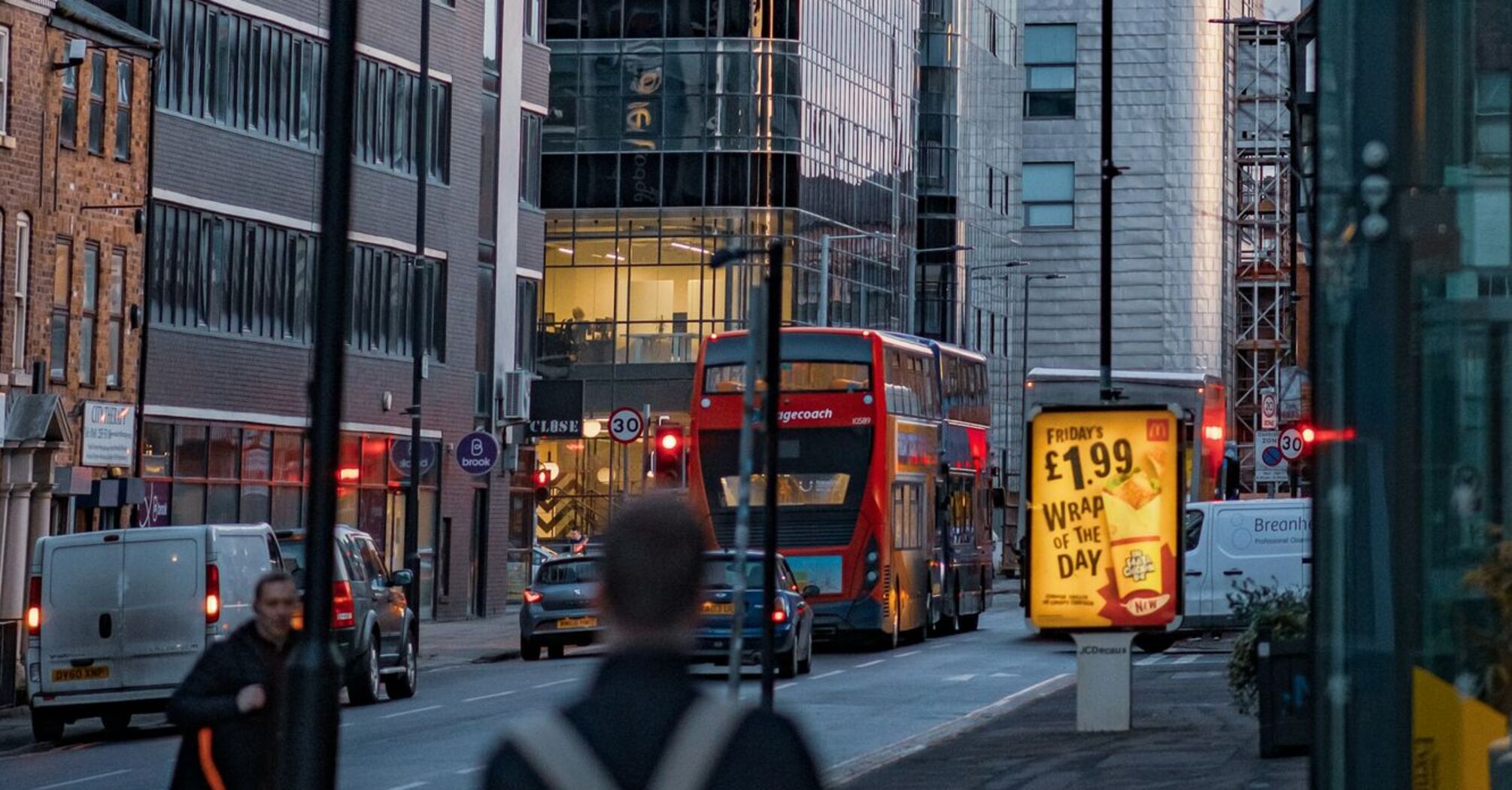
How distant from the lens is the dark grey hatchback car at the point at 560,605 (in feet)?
119

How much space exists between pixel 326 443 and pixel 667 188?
66478mm

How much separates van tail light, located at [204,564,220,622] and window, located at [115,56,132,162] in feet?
56.5

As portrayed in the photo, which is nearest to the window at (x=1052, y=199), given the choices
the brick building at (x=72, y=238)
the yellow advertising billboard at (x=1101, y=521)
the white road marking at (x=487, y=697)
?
the brick building at (x=72, y=238)

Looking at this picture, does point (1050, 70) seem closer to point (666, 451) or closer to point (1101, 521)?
point (666, 451)

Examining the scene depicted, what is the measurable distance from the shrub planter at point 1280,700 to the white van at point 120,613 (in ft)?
32.7

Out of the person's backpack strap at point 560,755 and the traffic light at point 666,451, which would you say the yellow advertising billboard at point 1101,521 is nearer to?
the traffic light at point 666,451

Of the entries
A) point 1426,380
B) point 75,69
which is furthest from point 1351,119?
point 75,69

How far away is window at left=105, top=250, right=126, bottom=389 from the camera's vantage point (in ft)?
133

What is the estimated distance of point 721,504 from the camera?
3806cm

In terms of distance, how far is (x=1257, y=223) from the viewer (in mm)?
93438

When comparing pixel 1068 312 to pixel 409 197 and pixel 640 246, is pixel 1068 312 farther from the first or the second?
pixel 409 197

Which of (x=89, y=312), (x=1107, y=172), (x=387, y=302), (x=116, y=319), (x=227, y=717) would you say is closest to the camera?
(x=227, y=717)

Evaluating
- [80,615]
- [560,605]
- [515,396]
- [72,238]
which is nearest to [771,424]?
[80,615]

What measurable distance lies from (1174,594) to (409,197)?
32.4 m
